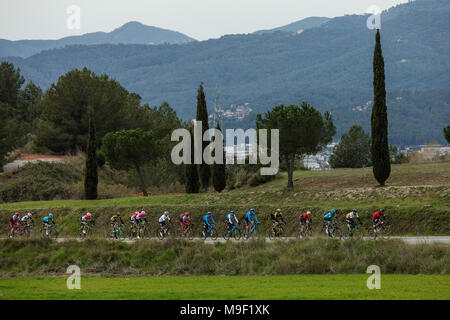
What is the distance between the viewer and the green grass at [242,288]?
1747 cm

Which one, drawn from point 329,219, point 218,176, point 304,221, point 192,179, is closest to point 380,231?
point 329,219

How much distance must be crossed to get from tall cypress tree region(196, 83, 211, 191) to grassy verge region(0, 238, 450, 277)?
71.9ft

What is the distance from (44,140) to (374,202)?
40.4 meters

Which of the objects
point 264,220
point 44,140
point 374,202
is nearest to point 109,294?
point 264,220

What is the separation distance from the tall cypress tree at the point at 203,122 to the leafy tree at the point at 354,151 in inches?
887

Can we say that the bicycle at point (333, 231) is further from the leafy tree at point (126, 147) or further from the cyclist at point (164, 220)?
the leafy tree at point (126, 147)

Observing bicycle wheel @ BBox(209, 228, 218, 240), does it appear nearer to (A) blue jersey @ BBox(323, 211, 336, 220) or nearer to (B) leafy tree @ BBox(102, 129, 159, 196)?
(A) blue jersey @ BBox(323, 211, 336, 220)

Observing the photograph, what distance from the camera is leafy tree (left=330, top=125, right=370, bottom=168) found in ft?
224

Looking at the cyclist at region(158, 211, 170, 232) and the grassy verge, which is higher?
the cyclist at region(158, 211, 170, 232)

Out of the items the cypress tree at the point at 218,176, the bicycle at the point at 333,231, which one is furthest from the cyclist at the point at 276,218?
the cypress tree at the point at 218,176

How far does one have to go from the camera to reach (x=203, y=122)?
49.8m

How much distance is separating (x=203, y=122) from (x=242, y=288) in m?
31.5

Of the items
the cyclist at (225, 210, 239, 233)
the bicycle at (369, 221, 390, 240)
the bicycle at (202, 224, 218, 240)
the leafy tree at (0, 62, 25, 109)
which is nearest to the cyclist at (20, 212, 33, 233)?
the bicycle at (202, 224, 218, 240)

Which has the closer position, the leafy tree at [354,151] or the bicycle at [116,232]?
the bicycle at [116,232]
